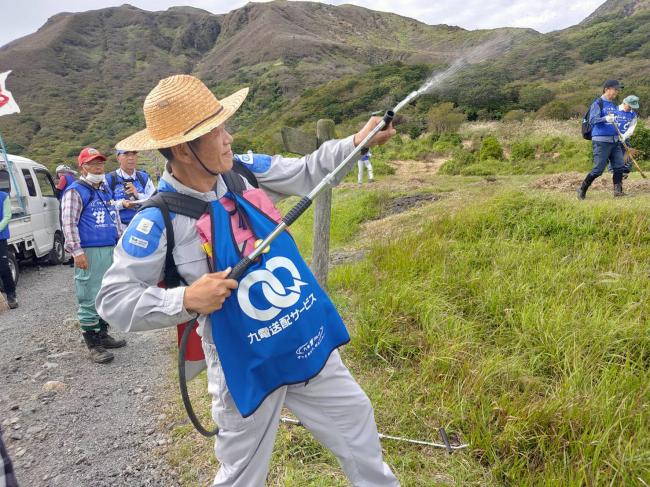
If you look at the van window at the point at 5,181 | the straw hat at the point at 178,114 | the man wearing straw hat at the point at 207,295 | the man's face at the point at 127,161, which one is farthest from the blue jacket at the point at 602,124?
the van window at the point at 5,181

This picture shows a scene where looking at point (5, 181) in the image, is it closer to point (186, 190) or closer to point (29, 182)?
point (29, 182)

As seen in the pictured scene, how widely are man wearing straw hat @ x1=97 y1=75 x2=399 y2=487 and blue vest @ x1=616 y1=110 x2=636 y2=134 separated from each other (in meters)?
6.70

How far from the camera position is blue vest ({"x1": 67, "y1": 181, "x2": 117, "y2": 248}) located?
404 cm

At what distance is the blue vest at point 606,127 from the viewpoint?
6.65 metres

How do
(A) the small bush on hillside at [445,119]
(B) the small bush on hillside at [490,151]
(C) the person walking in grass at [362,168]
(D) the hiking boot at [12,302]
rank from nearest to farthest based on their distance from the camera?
(D) the hiking boot at [12,302], (C) the person walking in grass at [362,168], (B) the small bush on hillside at [490,151], (A) the small bush on hillside at [445,119]

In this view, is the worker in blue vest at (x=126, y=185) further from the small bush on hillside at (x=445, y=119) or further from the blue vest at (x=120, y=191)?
the small bush on hillside at (x=445, y=119)

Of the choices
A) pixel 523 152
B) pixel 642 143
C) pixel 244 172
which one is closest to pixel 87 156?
pixel 244 172

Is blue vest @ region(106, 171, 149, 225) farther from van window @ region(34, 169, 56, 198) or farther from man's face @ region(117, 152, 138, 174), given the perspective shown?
van window @ region(34, 169, 56, 198)

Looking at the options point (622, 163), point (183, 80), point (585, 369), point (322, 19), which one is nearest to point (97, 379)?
point (183, 80)

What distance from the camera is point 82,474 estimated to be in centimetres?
253

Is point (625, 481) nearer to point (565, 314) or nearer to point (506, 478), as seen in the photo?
point (506, 478)

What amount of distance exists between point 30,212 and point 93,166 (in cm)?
461

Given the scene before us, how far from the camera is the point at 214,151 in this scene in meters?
1.53

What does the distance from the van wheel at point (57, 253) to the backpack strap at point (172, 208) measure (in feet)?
28.4
